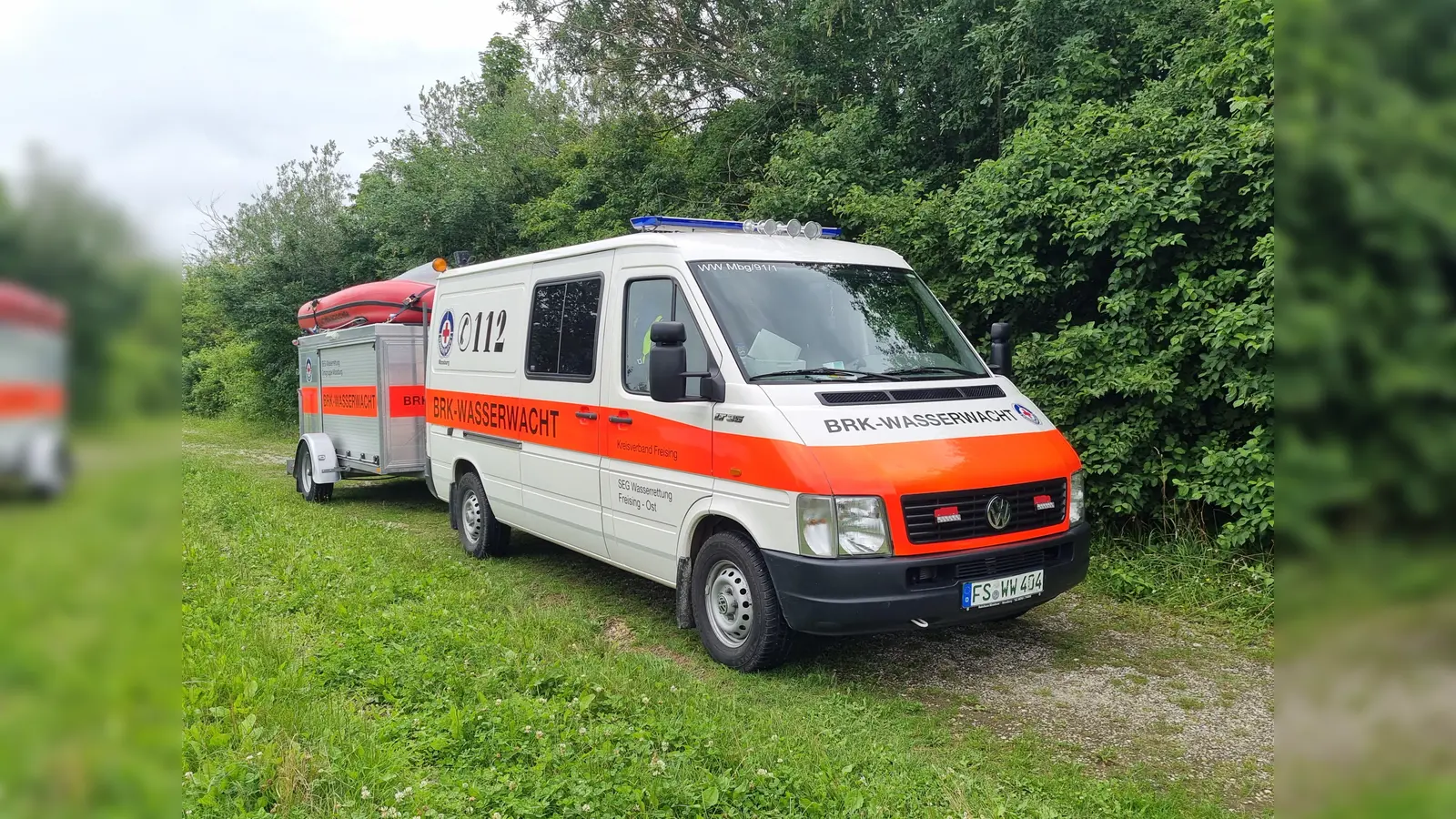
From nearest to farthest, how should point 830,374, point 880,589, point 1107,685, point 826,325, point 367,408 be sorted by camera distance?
point 880,589
point 1107,685
point 830,374
point 826,325
point 367,408

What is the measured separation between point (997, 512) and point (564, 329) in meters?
3.42

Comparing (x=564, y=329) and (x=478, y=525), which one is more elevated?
(x=564, y=329)

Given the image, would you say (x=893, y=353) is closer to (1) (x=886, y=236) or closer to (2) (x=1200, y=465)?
(2) (x=1200, y=465)

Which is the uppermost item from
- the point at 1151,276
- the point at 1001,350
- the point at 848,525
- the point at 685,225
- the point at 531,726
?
the point at 685,225

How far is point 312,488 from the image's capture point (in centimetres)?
1177

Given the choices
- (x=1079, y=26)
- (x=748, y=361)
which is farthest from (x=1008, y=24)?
(x=748, y=361)

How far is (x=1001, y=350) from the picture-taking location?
21.3 ft

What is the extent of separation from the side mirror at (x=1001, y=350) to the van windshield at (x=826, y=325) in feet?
0.86

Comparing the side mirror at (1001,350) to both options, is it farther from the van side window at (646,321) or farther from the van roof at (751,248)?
the van side window at (646,321)

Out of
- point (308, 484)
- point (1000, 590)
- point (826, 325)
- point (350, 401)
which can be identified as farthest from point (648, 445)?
point (308, 484)

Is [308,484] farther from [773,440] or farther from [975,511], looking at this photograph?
[975,511]
